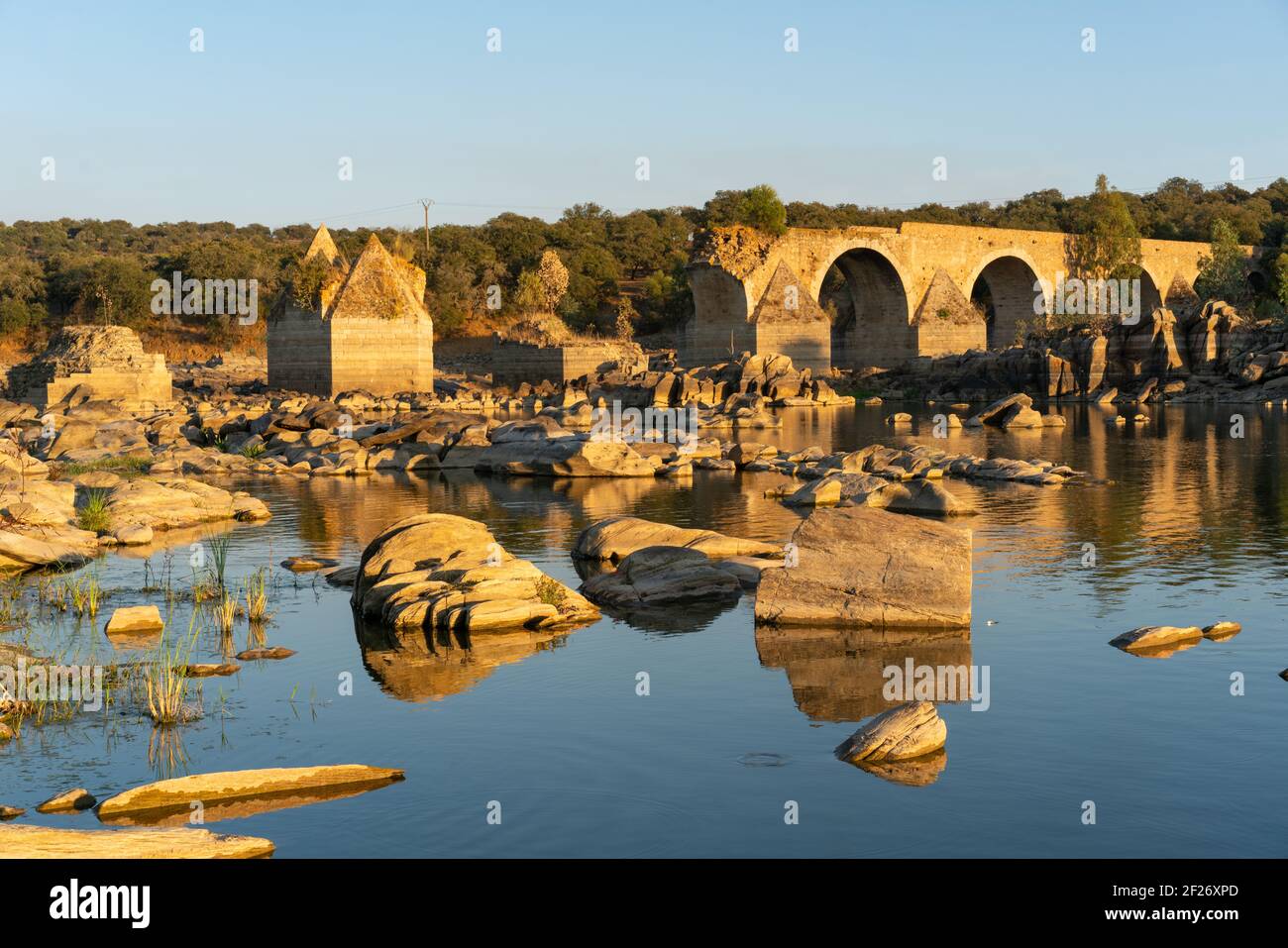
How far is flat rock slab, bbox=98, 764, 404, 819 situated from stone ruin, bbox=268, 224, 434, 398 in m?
37.9

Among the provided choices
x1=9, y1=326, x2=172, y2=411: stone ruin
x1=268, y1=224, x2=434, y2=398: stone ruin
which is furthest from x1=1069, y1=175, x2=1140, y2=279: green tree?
x1=9, y1=326, x2=172, y2=411: stone ruin

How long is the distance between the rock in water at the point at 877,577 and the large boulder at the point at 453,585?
196 centimetres

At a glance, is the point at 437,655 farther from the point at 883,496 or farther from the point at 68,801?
the point at 883,496

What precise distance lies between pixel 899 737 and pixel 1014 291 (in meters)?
73.5

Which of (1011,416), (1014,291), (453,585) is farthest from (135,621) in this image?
(1014,291)

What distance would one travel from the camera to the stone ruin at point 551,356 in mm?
56625

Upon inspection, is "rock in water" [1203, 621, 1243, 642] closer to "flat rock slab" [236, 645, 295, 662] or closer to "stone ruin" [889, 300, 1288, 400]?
"flat rock slab" [236, 645, 295, 662]

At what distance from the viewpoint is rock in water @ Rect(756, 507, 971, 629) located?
37.5ft

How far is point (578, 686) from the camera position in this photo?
9.97 metres
